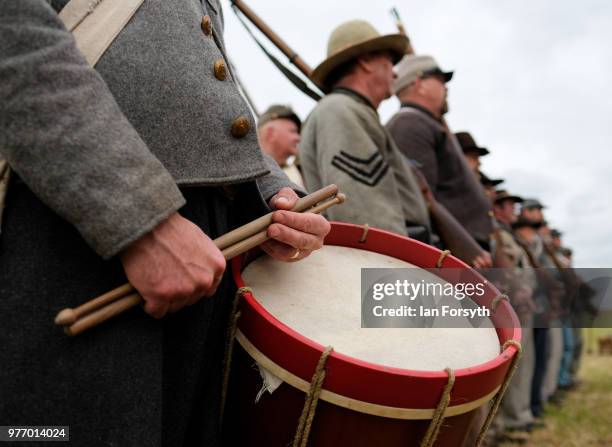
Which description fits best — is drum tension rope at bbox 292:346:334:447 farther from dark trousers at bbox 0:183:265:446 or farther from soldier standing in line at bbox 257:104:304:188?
soldier standing in line at bbox 257:104:304:188

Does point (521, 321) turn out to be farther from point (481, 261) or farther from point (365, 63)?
point (365, 63)

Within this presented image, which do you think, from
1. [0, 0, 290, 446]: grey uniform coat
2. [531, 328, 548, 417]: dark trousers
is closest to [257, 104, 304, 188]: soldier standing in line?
[0, 0, 290, 446]: grey uniform coat

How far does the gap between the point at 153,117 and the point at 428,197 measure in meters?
2.30

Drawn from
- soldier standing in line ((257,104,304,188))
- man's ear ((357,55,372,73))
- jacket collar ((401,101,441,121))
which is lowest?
soldier standing in line ((257,104,304,188))

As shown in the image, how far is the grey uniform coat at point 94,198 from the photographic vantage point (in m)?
0.86

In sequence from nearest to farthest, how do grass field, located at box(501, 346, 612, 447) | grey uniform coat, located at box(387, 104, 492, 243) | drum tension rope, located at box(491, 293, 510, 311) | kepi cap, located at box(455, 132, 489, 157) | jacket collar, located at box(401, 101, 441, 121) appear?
drum tension rope, located at box(491, 293, 510, 311), grey uniform coat, located at box(387, 104, 492, 243), jacket collar, located at box(401, 101, 441, 121), grass field, located at box(501, 346, 612, 447), kepi cap, located at box(455, 132, 489, 157)

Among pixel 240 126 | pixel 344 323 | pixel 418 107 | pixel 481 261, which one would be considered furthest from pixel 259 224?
pixel 418 107

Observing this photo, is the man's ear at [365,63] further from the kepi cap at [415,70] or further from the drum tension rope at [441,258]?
the drum tension rope at [441,258]

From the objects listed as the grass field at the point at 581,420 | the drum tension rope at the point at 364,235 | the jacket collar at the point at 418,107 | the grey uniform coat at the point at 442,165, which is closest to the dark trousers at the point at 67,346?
the drum tension rope at the point at 364,235

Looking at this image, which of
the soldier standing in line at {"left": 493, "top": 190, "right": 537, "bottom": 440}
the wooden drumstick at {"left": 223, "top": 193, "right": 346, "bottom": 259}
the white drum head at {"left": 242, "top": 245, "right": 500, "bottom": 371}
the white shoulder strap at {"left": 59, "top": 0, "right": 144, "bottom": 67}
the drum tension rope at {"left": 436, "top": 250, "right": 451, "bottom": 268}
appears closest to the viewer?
the white shoulder strap at {"left": 59, "top": 0, "right": 144, "bottom": 67}

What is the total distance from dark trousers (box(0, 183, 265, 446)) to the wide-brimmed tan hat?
7.29ft

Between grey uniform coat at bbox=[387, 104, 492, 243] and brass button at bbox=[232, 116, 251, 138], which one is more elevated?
brass button at bbox=[232, 116, 251, 138]

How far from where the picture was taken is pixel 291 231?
46.8 inches

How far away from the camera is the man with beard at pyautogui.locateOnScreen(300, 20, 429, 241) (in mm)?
2482
